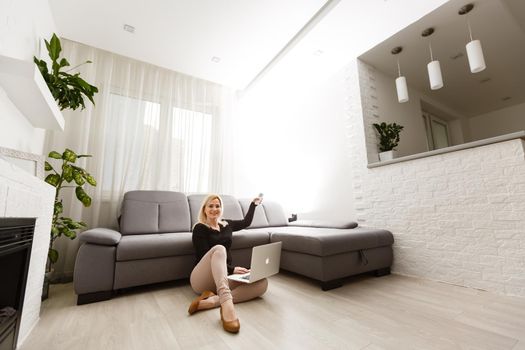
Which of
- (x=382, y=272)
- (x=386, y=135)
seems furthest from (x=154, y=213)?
(x=386, y=135)

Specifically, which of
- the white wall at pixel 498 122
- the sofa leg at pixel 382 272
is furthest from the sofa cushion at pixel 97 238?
the white wall at pixel 498 122

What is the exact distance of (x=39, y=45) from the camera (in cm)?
191

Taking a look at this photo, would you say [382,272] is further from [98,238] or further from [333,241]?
[98,238]

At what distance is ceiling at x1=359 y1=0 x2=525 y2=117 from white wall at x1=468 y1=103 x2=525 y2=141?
0.79 feet

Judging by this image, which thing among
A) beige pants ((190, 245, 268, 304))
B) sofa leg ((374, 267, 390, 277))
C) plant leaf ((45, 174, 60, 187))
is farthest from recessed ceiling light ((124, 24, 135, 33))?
sofa leg ((374, 267, 390, 277))

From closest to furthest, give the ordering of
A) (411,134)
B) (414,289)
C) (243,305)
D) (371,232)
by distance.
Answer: (243,305) < (414,289) < (371,232) < (411,134)

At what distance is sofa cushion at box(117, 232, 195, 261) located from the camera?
5.96ft

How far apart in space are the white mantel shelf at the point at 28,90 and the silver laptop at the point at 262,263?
5.30 ft

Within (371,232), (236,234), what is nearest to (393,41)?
(371,232)

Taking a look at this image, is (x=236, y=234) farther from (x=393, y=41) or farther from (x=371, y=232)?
(x=393, y=41)

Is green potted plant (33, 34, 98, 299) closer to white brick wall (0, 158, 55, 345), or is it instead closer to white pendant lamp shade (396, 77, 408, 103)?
white brick wall (0, 158, 55, 345)

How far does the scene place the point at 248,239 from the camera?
239 centimetres

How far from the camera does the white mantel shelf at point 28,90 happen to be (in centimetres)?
118

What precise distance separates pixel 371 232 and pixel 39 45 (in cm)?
339
